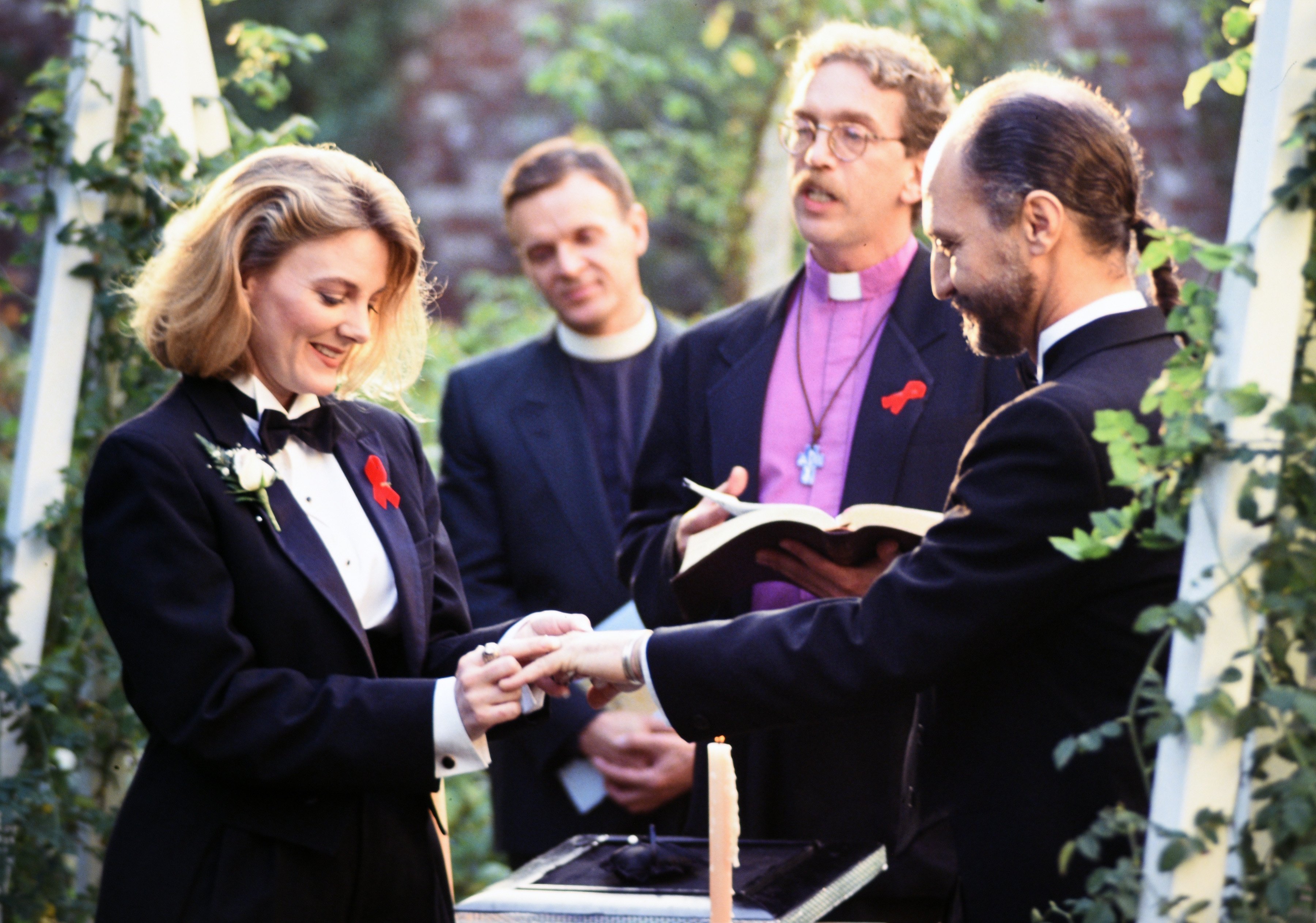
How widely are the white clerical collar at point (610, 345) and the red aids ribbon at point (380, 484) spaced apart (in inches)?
74.5

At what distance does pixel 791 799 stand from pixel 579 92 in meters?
3.84

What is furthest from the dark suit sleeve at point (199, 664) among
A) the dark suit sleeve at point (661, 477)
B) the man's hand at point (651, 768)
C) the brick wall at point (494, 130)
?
the brick wall at point (494, 130)

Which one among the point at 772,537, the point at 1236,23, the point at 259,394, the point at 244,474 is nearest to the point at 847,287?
the point at 772,537

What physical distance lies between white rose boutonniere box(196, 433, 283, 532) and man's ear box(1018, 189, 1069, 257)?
1.28 m

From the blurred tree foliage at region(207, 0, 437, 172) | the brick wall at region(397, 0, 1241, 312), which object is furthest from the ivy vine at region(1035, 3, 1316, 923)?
the blurred tree foliage at region(207, 0, 437, 172)

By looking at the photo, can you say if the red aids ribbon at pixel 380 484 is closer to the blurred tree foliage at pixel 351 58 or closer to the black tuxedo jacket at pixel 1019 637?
the black tuxedo jacket at pixel 1019 637

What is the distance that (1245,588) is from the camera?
68.0 inches

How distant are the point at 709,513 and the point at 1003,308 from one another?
2.73 ft

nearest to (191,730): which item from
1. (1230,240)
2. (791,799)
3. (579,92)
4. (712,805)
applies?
(712,805)

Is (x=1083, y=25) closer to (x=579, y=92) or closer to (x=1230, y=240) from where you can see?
(x=579, y=92)

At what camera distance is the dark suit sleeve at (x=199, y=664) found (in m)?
2.32

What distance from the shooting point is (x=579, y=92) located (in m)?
6.25

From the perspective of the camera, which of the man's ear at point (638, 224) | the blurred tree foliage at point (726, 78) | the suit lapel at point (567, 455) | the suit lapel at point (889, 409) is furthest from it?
the blurred tree foliage at point (726, 78)

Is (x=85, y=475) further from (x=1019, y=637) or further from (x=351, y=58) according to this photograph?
(x=351, y=58)
